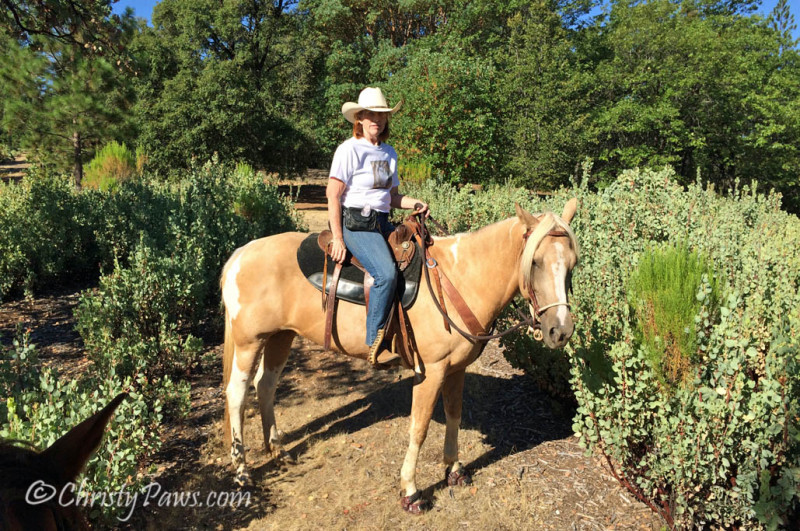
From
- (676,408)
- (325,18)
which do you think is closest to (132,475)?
(676,408)

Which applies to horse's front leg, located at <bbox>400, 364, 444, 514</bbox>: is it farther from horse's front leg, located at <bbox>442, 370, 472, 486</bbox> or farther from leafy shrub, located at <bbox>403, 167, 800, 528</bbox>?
leafy shrub, located at <bbox>403, 167, 800, 528</bbox>

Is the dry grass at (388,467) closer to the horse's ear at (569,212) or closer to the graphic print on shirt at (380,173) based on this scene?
the horse's ear at (569,212)

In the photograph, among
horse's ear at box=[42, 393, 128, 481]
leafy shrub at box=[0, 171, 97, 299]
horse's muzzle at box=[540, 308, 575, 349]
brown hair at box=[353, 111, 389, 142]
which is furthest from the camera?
leafy shrub at box=[0, 171, 97, 299]

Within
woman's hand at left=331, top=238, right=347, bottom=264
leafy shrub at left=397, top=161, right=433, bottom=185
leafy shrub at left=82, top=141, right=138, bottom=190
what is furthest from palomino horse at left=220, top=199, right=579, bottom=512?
leafy shrub at left=82, top=141, right=138, bottom=190

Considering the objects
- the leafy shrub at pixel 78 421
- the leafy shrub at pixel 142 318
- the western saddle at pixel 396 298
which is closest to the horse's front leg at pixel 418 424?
the western saddle at pixel 396 298

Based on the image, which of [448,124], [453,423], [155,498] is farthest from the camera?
[448,124]

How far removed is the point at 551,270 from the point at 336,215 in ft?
5.18

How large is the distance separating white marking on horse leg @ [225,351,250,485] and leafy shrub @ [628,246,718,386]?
3162 millimetres

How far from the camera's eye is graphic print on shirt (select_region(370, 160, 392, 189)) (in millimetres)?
3627

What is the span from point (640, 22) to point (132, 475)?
87.0 feet

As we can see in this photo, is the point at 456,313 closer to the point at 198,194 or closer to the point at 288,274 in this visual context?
the point at 288,274

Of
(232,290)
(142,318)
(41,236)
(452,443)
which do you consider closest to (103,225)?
(41,236)

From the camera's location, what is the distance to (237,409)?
4.07 meters

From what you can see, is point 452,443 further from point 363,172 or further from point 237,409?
point 363,172
